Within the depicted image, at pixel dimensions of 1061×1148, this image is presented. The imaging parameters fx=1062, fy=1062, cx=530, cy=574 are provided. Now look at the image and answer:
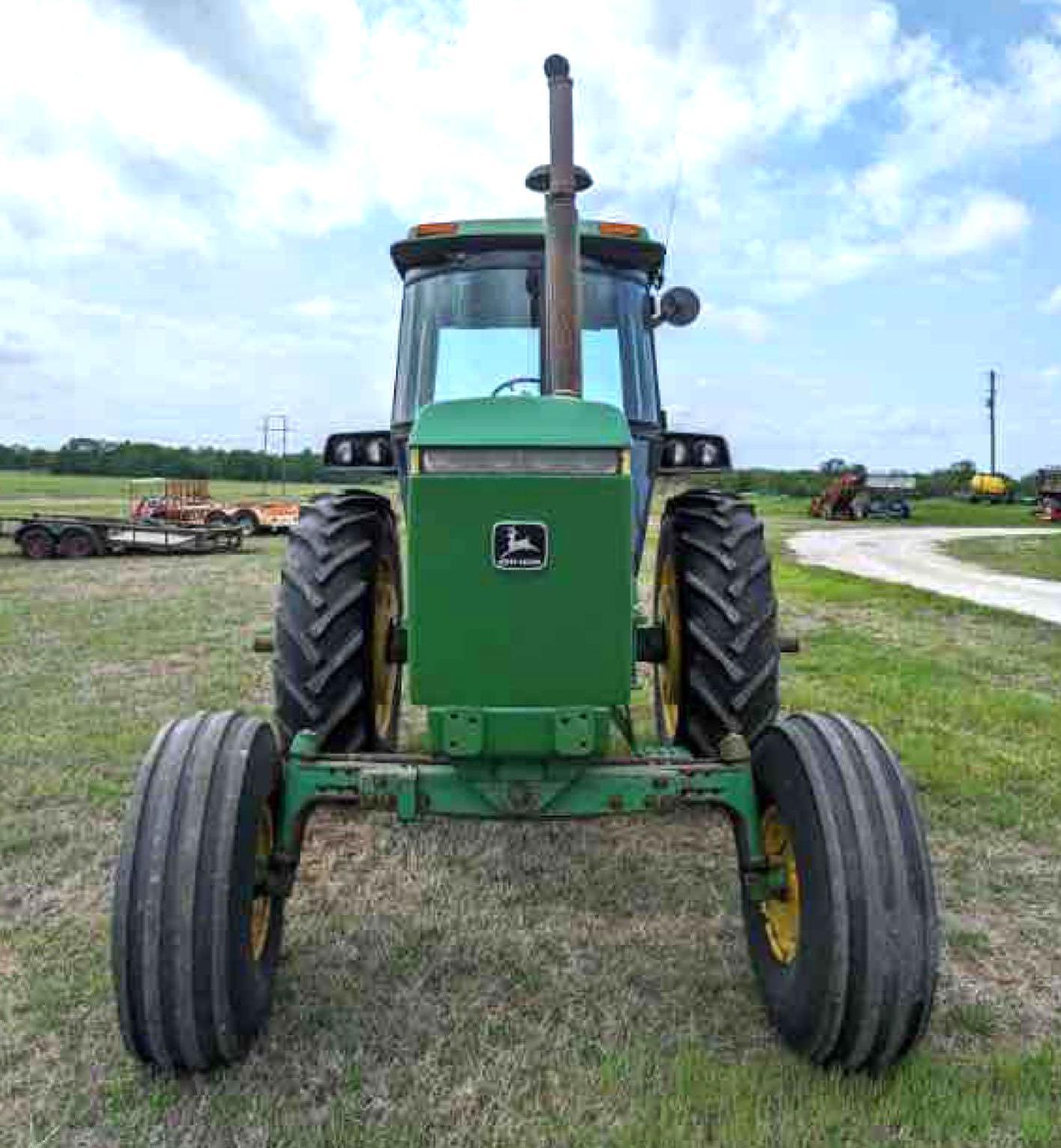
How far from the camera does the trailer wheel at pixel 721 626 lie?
3789 mm

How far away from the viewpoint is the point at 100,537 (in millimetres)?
19969

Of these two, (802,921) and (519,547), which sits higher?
(519,547)

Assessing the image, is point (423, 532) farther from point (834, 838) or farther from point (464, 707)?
point (834, 838)

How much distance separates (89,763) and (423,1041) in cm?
322

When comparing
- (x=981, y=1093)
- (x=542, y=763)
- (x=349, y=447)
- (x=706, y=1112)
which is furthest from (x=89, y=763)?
(x=981, y=1093)

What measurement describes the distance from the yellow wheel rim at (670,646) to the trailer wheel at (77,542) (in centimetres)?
1717

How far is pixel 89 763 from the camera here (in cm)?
538

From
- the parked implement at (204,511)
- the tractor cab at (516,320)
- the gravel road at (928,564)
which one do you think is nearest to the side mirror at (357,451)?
the tractor cab at (516,320)

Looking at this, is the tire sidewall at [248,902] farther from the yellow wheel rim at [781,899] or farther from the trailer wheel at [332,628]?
the yellow wheel rim at [781,899]

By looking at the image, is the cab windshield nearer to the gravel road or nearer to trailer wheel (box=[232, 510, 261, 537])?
the gravel road

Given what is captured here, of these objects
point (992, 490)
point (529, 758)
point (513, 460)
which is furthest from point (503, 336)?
point (992, 490)

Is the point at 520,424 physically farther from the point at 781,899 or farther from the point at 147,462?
the point at 147,462

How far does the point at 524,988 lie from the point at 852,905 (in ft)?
3.45

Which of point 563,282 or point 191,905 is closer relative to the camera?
point 191,905
